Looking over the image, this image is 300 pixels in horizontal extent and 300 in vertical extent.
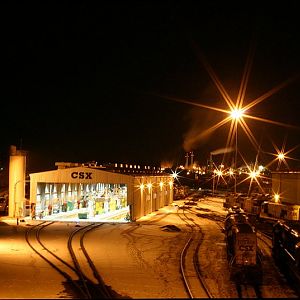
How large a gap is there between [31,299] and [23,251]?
24.0 feet

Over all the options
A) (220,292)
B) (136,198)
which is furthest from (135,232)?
(220,292)

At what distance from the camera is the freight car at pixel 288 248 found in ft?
44.3

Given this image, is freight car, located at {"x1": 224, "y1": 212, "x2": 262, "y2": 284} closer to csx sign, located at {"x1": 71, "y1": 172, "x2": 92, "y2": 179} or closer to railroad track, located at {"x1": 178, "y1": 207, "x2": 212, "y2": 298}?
railroad track, located at {"x1": 178, "y1": 207, "x2": 212, "y2": 298}

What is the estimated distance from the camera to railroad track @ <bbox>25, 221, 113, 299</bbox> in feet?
39.1

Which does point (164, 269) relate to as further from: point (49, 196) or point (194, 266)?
point (49, 196)

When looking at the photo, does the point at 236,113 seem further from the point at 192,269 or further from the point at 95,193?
the point at 95,193

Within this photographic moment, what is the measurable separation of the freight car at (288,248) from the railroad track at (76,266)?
555 centimetres

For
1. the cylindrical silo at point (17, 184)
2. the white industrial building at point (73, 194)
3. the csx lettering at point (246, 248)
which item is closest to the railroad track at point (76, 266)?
the csx lettering at point (246, 248)

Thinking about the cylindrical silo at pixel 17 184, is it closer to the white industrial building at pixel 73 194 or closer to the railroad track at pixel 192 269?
the white industrial building at pixel 73 194

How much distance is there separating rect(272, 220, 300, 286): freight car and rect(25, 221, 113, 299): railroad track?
18.2ft

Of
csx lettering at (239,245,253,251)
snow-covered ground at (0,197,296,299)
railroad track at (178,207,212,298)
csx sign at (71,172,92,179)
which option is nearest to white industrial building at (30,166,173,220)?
csx sign at (71,172,92,179)

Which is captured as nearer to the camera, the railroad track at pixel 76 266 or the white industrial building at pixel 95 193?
→ the railroad track at pixel 76 266

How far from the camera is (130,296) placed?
11609 millimetres

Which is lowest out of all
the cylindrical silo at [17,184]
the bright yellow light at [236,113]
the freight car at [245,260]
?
the freight car at [245,260]
